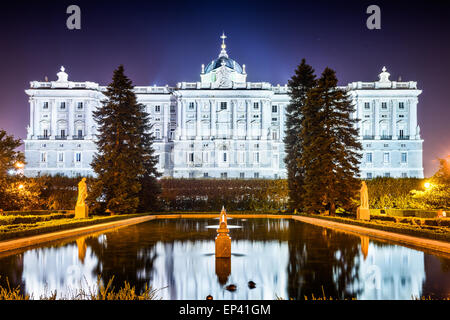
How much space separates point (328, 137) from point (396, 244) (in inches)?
581

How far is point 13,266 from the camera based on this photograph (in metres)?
10.2

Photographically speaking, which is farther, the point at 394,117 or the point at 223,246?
A: the point at 394,117

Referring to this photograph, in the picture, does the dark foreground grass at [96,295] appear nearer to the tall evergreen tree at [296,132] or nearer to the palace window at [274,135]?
the tall evergreen tree at [296,132]

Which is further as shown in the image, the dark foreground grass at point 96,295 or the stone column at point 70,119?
the stone column at point 70,119

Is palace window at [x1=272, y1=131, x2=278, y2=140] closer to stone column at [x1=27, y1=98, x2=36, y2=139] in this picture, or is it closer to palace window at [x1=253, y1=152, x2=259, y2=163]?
palace window at [x1=253, y1=152, x2=259, y2=163]

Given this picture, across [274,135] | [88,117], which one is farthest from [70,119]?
[274,135]

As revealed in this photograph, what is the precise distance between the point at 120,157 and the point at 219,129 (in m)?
42.2

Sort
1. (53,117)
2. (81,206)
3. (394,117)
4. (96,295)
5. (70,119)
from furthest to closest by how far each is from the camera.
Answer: (394,117), (70,119), (53,117), (81,206), (96,295)

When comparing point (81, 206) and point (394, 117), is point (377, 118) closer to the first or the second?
point (394, 117)

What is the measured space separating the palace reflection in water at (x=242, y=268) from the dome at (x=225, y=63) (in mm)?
63916

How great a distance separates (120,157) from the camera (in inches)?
1121

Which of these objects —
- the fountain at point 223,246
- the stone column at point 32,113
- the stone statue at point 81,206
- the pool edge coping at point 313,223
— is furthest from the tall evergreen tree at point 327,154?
the stone column at point 32,113

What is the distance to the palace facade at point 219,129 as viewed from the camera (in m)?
67.2

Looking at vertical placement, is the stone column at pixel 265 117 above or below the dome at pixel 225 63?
below
